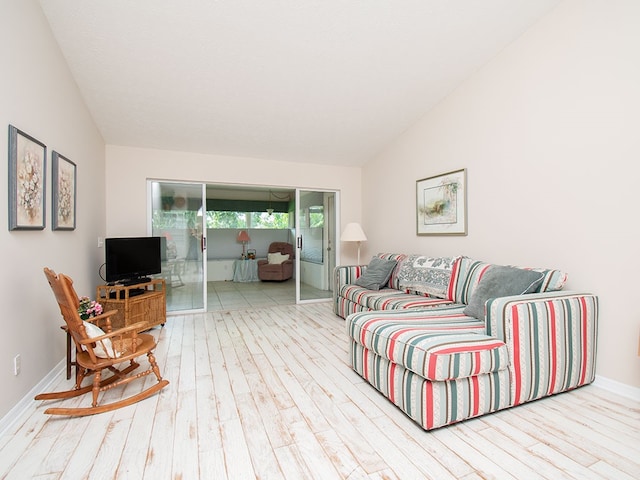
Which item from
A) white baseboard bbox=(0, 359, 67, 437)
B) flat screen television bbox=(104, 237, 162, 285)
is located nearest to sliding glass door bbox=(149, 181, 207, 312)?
flat screen television bbox=(104, 237, 162, 285)

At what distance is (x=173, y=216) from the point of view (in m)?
4.62

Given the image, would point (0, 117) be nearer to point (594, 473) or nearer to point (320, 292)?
point (594, 473)

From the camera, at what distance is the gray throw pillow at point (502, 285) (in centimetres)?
239

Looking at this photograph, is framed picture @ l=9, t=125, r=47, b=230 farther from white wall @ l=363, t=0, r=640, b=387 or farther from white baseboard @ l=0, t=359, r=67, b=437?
white wall @ l=363, t=0, r=640, b=387

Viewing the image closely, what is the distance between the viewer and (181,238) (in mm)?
4668

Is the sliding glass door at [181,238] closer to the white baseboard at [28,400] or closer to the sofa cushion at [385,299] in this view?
the white baseboard at [28,400]

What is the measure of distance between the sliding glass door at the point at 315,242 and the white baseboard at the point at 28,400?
3.31 metres

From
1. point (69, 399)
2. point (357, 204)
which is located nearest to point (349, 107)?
point (357, 204)

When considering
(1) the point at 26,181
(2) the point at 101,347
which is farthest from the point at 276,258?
(1) the point at 26,181

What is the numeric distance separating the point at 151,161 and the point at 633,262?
518 centimetres

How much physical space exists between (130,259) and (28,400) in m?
1.86

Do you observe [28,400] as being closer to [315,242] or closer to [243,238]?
[315,242]

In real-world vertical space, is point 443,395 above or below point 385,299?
below

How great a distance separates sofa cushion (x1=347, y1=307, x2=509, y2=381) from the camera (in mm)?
1809
